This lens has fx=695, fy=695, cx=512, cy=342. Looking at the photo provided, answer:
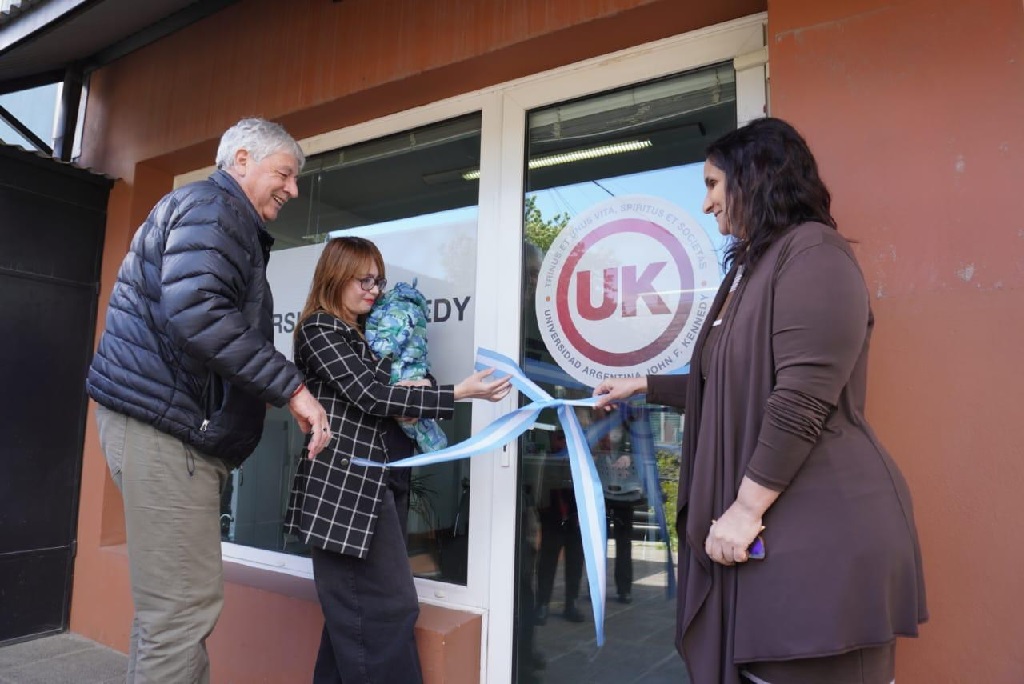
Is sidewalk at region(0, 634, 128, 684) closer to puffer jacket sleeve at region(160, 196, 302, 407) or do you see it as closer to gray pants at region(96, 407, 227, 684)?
gray pants at region(96, 407, 227, 684)

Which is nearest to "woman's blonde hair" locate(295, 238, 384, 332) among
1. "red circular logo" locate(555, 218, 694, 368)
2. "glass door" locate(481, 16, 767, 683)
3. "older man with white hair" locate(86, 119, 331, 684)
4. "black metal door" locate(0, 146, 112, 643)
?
"older man with white hair" locate(86, 119, 331, 684)

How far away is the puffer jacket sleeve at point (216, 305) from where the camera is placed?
179 cm

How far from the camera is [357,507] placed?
2199mm

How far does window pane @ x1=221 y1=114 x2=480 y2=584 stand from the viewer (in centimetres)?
290

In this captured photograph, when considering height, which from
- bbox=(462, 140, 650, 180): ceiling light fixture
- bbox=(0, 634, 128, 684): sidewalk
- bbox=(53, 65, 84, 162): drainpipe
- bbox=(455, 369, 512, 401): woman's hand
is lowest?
bbox=(0, 634, 128, 684): sidewalk

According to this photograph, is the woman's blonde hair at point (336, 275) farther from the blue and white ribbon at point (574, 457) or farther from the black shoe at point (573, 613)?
the black shoe at point (573, 613)

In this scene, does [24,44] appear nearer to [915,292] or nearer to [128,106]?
[128,106]

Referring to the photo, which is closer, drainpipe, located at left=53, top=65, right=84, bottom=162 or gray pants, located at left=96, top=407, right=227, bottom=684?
gray pants, located at left=96, top=407, right=227, bottom=684

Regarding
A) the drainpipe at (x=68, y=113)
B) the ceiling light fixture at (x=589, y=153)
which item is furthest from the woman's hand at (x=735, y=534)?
the drainpipe at (x=68, y=113)

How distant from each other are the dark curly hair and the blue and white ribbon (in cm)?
85

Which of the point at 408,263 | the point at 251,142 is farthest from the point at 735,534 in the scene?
the point at 408,263

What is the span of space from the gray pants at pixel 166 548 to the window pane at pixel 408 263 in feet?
3.41

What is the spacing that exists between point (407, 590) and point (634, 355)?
1.12m

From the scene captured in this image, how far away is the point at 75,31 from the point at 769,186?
430 centimetres
